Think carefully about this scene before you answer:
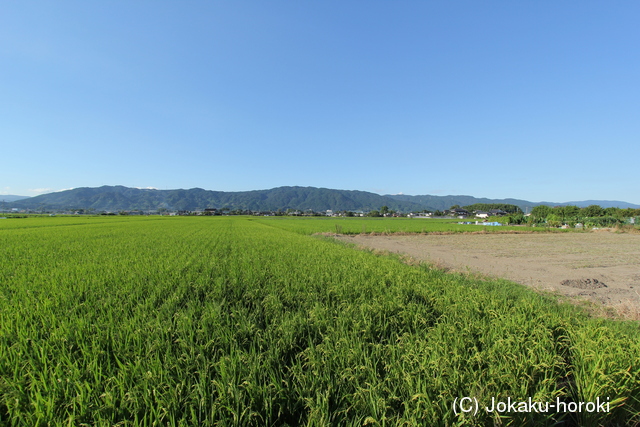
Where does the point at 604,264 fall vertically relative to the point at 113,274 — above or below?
below

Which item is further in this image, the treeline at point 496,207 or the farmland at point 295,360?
the treeline at point 496,207

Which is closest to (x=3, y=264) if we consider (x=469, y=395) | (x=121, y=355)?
(x=121, y=355)

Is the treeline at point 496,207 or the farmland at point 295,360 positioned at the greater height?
the treeline at point 496,207

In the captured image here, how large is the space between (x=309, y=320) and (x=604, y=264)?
16116mm

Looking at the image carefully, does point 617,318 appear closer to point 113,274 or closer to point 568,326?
point 568,326

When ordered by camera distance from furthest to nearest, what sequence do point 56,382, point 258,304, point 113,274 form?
point 113,274 < point 258,304 < point 56,382

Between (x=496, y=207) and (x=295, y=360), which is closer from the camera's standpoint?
(x=295, y=360)

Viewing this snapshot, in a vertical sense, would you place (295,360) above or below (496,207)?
below

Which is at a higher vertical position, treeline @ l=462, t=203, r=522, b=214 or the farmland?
treeline @ l=462, t=203, r=522, b=214

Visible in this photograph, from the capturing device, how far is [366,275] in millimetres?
6352

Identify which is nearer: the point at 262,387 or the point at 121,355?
the point at 262,387

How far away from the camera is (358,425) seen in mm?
1849

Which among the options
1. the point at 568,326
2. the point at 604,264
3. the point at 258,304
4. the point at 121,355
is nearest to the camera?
the point at 121,355

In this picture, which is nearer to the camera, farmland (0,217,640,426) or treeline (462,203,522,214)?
farmland (0,217,640,426)
